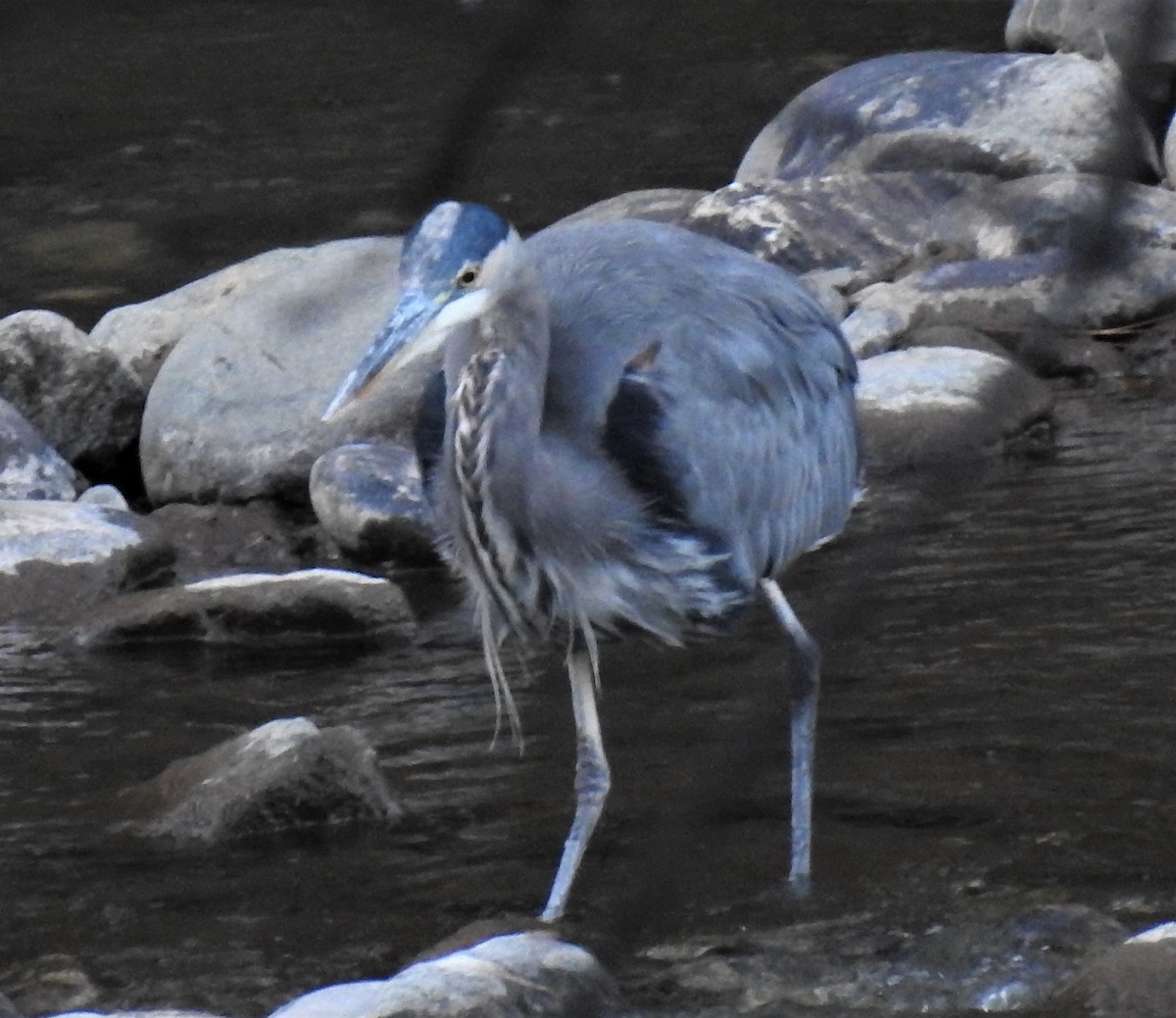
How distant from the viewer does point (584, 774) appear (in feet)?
15.3

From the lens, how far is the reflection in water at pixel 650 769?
4582 millimetres

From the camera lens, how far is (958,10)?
15602mm

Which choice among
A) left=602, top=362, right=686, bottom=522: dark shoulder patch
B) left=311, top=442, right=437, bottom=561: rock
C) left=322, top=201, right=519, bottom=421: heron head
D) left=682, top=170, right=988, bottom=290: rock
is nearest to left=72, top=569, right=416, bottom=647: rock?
left=311, top=442, right=437, bottom=561: rock

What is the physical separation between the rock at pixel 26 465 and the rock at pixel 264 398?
1.07 ft

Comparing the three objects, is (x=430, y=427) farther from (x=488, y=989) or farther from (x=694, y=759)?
(x=694, y=759)

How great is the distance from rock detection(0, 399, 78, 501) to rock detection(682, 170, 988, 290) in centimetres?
267

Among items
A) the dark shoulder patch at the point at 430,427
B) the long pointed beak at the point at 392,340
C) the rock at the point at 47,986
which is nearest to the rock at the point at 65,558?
the rock at the point at 47,986

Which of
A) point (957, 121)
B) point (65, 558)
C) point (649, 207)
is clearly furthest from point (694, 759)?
point (957, 121)

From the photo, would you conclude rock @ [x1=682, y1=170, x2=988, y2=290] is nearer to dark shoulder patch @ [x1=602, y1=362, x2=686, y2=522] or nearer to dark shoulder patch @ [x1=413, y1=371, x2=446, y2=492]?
dark shoulder patch @ [x1=413, y1=371, x2=446, y2=492]

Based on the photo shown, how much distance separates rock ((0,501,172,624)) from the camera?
691cm

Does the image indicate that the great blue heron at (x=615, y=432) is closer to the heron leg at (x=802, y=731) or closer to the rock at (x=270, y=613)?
the heron leg at (x=802, y=731)

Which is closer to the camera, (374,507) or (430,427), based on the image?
(430,427)

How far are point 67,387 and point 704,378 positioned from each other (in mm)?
4365

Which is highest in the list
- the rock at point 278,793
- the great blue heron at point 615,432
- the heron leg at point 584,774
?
the great blue heron at point 615,432
